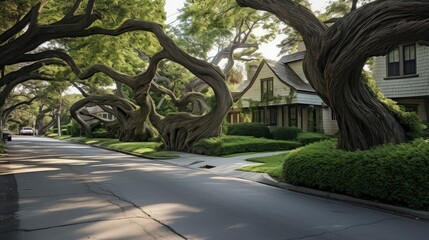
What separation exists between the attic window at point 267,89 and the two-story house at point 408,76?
1066 centimetres

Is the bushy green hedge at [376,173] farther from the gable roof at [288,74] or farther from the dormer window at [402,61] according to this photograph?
the gable roof at [288,74]

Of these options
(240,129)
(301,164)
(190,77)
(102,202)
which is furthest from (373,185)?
(190,77)

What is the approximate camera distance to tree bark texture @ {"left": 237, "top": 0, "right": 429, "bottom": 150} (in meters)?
9.38

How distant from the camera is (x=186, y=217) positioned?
7.53 metres

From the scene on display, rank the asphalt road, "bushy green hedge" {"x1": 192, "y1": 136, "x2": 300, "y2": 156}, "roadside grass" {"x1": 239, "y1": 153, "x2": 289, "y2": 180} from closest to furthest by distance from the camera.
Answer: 1. the asphalt road
2. "roadside grass" {"x1": 239, "y1": 153, "x2": 289, "y2": 180}
3. "bushy green hedge" {"x1": 192, "y1": 136, "x2": 300, "y2": 156}

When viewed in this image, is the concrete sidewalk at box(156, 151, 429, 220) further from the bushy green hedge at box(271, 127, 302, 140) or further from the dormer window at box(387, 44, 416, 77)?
the dormer window at box(387, 44, 416, 77)

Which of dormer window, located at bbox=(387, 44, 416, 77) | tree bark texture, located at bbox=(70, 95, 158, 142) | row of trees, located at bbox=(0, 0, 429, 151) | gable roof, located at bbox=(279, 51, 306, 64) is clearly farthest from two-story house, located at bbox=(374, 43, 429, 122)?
tree bark texture, located at bbox=(70, 95, 158, 142)

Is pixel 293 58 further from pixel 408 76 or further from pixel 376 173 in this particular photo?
pixel 376 173

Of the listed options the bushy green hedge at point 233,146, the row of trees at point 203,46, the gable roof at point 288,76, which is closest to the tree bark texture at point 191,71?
the row of trees at point 203,46

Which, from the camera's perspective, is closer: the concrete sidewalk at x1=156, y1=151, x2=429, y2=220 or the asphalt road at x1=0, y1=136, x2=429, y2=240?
the asphalt road at x1=0, y1=136, x2=429, y2=240

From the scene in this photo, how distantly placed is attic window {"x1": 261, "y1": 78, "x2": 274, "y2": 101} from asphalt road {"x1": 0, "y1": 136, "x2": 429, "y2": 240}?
80.2 ft

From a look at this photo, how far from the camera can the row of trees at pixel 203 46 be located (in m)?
10.3

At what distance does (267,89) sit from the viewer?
36750 mm

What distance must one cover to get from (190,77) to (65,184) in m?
36.0
